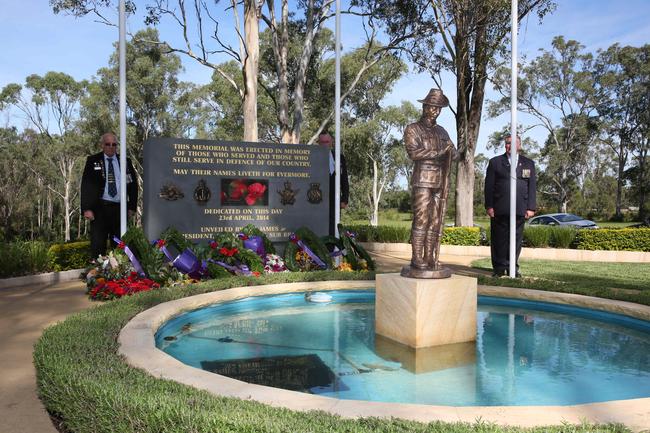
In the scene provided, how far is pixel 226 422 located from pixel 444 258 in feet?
38.3

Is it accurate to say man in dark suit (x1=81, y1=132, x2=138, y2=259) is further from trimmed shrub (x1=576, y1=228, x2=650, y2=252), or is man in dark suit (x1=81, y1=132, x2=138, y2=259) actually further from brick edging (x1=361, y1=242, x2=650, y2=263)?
trimmed shrub (x1=576, y1=228, x2=650, y2=252)

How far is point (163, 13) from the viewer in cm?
1827

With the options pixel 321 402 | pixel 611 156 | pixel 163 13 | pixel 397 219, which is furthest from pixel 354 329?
pixel 611 156

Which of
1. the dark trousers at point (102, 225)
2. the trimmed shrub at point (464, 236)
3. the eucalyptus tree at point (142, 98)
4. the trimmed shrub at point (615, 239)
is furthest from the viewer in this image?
the eucalyptus tree at point (142, 98)

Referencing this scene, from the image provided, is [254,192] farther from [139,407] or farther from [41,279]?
[139,407]

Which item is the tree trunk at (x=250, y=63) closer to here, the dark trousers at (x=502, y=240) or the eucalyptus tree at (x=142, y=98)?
the dark trousers at (x=502, y=240)

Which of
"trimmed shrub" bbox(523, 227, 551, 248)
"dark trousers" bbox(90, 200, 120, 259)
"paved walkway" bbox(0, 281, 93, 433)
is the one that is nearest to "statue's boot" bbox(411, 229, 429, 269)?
"paved walkway" bbox(0, 281, 93, 433)

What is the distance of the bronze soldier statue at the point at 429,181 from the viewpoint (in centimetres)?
485

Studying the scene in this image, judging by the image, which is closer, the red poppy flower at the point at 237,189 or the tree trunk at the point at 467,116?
the red poppy flower at the point at 237,189

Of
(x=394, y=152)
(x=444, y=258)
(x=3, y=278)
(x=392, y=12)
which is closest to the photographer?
(x=3, y=278)

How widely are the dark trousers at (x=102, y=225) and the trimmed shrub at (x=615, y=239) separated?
12258 mm

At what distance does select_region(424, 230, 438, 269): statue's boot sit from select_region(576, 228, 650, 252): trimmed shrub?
11476mm

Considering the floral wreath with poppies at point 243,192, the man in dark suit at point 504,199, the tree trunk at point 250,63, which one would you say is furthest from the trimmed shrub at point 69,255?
the tree trunk at point 250,63

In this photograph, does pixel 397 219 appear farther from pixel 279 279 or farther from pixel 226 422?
pixel 226 422
